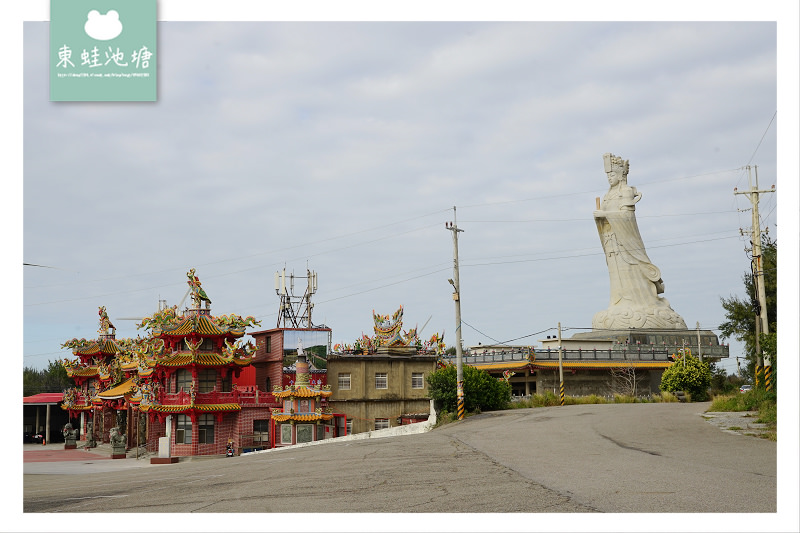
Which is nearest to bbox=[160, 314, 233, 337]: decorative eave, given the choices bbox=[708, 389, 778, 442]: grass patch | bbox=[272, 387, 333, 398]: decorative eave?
bbox=[272, 387, 333, 398]: decorative eave

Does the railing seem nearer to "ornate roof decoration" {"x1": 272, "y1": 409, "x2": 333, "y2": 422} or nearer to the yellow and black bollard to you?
"ornate roof decoration" {"x1": 272, "y1": 409, "x2": 333, "y2": 422}

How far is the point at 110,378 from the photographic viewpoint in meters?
53.0

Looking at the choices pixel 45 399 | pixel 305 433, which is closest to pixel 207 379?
pixel 305 433

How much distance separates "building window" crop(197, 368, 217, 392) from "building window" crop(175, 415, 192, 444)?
70.1 inches

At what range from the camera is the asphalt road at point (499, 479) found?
1280 centimetres

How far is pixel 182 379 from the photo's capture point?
42.0m

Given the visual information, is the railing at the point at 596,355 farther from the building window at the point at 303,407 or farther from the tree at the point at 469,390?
the tree at the point at 469,390

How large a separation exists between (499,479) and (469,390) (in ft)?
59.7

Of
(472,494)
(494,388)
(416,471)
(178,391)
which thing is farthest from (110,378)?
(472,494)

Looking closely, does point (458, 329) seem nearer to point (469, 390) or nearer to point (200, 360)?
point (469, 390)

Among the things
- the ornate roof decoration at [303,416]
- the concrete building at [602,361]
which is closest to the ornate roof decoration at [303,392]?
the ornate roof decoration at [303,416]

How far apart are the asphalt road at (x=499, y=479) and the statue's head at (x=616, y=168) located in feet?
115

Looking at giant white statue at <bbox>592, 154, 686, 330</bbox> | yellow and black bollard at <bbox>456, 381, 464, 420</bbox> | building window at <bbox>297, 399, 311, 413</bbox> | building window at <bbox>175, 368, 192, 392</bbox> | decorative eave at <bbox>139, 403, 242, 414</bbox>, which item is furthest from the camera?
giant white statue at <bbox>592, 154, 686, 330</bbox>

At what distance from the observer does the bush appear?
41312 mm
